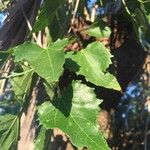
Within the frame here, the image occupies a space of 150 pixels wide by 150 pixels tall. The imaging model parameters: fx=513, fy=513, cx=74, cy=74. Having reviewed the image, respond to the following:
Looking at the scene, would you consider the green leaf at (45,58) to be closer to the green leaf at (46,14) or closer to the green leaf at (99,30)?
the green leaf at (46,14)

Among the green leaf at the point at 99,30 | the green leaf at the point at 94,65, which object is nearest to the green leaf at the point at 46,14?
the green leaf at the point at 94,65

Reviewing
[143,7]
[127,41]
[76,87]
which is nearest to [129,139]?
[127,41]

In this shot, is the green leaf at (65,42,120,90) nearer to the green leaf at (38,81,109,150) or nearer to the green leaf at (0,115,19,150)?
the green leaf at (38,81,109,150)

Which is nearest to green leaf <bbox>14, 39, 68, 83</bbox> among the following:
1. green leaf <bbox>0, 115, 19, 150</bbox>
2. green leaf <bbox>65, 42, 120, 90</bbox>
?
green leaf <bbox>65, 42, 120, 90</bbox>

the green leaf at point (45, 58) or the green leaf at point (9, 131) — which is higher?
the green leaf at point (45, 58)

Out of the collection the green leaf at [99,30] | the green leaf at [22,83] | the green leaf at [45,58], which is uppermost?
the green leaf at [45,58]

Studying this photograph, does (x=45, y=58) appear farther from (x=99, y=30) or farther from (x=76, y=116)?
(x=99, y=30)

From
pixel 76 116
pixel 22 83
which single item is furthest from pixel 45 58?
pixel 22 83

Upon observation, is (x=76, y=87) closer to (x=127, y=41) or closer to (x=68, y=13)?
(x=68, y=13)
